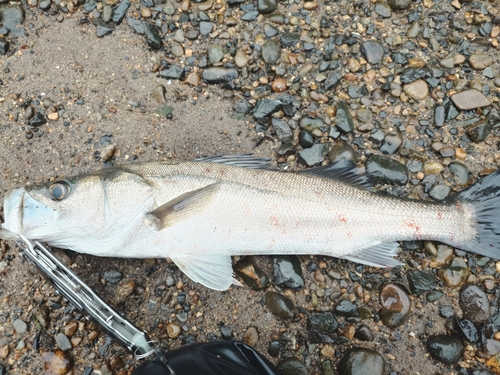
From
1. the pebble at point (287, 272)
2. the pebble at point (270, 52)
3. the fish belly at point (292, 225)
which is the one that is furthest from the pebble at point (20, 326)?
the pebble at point (270, 52)

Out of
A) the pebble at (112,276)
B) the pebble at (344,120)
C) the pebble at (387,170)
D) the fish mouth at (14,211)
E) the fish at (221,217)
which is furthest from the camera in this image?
the pebble at (344,120)

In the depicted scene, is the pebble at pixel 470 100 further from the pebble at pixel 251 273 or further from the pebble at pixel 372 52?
the pebble at pixel 251 273

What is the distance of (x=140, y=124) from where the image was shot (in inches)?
149

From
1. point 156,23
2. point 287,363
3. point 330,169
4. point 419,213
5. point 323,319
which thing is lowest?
point 287,363

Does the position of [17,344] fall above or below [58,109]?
below

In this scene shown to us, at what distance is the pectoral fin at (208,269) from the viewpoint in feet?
10.4

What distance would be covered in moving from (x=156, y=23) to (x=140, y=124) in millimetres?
1139

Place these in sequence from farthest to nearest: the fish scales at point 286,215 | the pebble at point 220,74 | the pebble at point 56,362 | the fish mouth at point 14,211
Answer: the pebble at point 220,74, the pebble at point 56,362, the fish scales at point 286,215, the fish mouth at point 14,211

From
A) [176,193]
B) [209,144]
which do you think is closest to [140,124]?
[209,144]

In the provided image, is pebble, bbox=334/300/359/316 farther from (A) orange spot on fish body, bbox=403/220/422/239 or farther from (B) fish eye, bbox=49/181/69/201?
(B) fish eye, bbox=49/181/69/201

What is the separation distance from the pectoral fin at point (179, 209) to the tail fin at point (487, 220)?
237 cm

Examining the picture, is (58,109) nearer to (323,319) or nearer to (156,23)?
(156,23)

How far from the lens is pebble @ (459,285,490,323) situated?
11.1ft

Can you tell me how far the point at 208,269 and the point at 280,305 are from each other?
784mm
